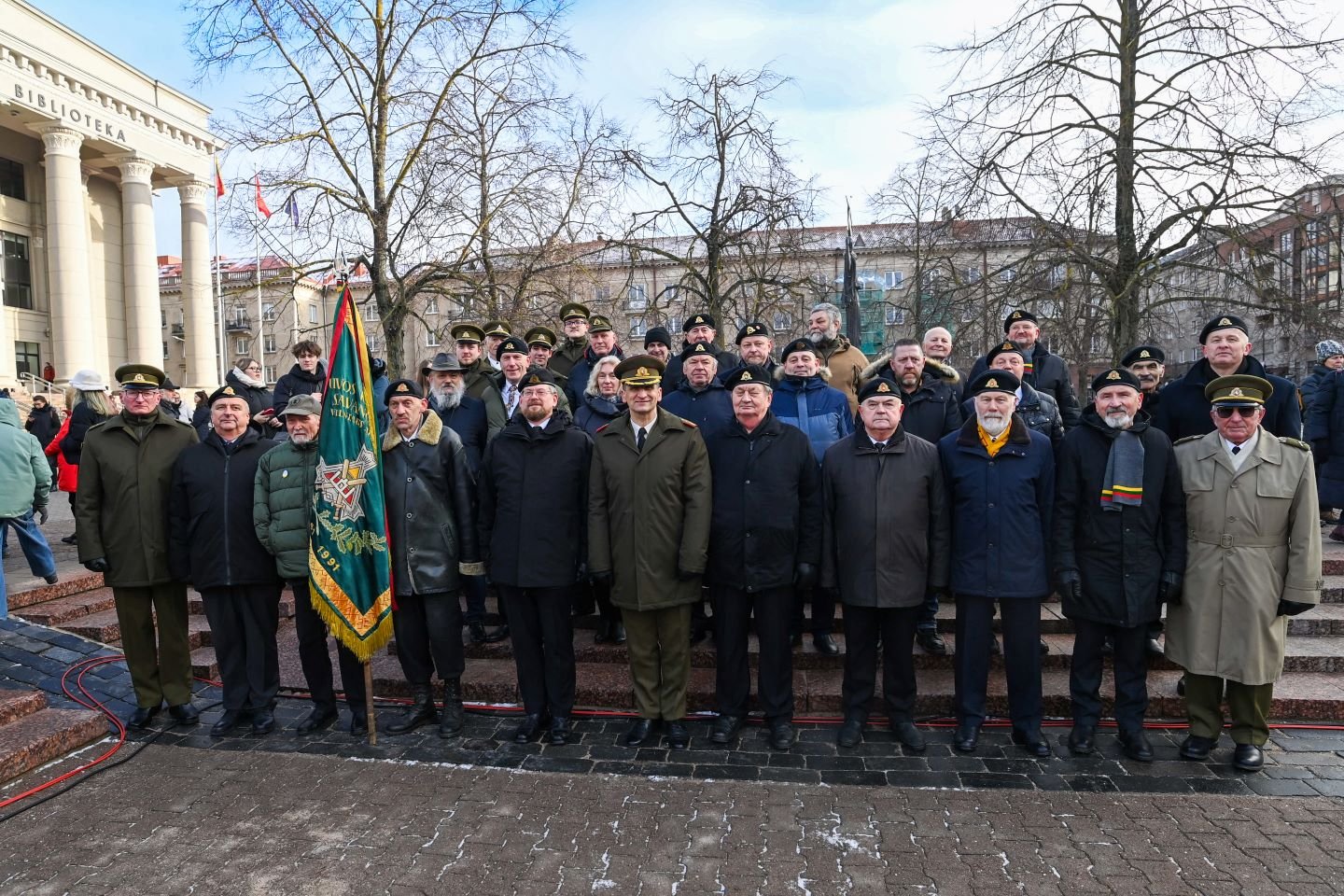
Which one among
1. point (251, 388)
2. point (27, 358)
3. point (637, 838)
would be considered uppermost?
point (27, 358)

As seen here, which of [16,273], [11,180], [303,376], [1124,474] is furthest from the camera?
[16,273]

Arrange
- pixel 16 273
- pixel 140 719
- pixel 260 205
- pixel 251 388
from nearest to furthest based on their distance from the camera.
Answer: pixel 140 719 → pixel 251 388 → pixel 260 205 → pixel 16 273

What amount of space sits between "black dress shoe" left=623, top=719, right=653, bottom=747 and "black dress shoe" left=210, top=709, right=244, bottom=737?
8.80ft

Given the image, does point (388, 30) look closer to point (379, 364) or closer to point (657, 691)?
point (379, 364)

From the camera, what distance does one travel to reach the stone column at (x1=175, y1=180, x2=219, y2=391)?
3681cm

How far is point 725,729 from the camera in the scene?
497 centimetres

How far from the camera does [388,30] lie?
13.2m

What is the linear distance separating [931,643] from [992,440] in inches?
72.4

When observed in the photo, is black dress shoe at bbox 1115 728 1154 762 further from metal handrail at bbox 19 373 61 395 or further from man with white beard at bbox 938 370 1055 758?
metal handrail at bbox 19 373 61 395

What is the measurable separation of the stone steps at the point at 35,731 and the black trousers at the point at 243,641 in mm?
791

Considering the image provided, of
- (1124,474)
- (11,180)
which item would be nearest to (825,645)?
(1124,474)

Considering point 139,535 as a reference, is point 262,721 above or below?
below

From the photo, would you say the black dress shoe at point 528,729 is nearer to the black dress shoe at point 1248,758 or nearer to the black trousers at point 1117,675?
the black trousers at point 1117,675

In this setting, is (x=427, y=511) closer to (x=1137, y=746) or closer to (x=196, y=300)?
(x=1137, y=746)
